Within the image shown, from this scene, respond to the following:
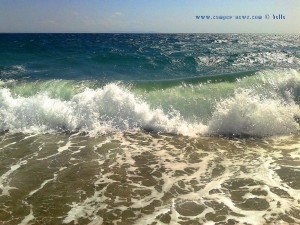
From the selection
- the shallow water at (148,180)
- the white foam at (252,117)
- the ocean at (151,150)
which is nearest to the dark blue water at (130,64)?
the ocean at (151,150)

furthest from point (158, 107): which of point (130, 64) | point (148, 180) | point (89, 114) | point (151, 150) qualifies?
point (130, 64)

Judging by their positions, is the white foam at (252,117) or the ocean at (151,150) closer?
the ocean at (151,150)

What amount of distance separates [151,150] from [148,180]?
78.8 inches

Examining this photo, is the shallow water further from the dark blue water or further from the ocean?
the dark blue water

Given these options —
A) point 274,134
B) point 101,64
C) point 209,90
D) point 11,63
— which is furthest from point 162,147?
point 11,63

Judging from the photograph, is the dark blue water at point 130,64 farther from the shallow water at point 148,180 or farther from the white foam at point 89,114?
the shallow water at point 148,180

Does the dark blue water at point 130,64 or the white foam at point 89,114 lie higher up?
the dark blue water at point 130,64

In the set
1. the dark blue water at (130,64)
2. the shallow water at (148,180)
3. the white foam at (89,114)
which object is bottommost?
the shallow water at (148,180)

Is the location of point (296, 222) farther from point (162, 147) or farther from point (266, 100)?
point (266, 100)

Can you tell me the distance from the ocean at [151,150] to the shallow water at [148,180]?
0.08 ft

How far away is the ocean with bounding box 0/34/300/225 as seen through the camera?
20.3 feet

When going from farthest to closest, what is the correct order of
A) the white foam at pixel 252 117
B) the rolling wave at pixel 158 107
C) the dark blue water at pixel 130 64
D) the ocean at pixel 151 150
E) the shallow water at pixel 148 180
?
the dark blue water at pixel 130 64 < the rolling wave at pixel 158 107 < the white foam at pixel 252 117 < the ocean at pixel 151 150 < the shallow water at pixel 148 180

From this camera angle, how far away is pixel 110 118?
1234 centimetres

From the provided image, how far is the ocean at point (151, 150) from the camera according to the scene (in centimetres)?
620
